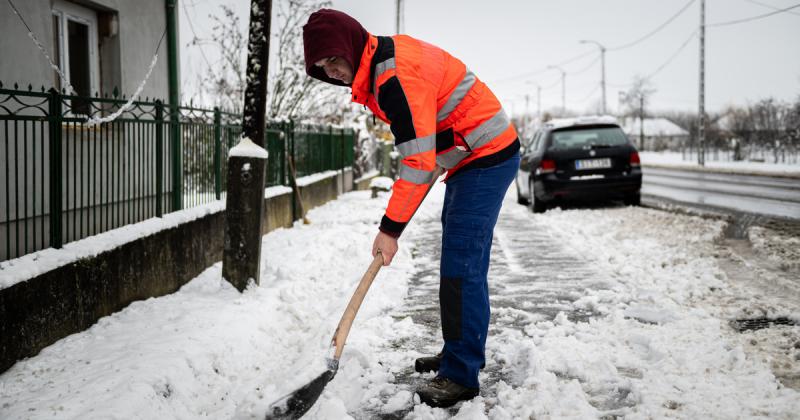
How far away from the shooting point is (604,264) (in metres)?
6.46

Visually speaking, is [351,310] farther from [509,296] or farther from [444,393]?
[509,296]

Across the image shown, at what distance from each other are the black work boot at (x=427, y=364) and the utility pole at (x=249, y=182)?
7.28 ft

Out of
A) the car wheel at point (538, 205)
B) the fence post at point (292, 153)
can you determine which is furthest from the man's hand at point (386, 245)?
the car wheel at point (538, 205)

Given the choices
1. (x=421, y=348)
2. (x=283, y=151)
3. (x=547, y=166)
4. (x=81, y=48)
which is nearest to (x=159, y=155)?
(x=81, y=48)

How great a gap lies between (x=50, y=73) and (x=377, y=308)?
425cm

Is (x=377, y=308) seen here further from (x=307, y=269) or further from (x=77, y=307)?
(x=77, y=307)

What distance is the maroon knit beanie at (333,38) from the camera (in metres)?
2.91

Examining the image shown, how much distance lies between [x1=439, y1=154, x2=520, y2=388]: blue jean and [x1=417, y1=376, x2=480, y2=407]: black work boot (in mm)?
32

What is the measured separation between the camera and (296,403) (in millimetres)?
2812

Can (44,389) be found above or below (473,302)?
below

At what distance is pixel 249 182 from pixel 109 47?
12.4 feet

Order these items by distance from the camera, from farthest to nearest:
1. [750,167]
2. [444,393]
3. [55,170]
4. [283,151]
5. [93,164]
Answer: [750,167] < [283,151] < [93,164] < [55,170] < [444,393]

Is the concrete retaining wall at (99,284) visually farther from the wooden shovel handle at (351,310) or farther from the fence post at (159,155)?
the wooden shovel handle at (351,310)

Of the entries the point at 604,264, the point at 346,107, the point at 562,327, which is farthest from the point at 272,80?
the point at 562,327
